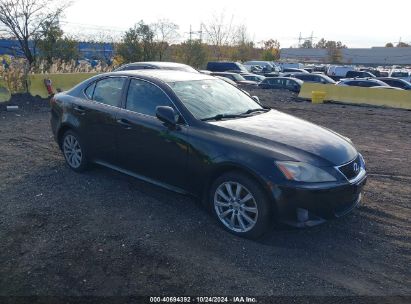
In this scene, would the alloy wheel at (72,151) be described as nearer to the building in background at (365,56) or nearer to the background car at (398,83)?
the background car at (398,83)

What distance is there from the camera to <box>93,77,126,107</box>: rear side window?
493 centimetres

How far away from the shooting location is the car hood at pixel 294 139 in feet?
12.0

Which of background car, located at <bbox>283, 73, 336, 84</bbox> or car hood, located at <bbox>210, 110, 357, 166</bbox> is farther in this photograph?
background car, located at <bbox>283, 73, 336, 84</bbox>

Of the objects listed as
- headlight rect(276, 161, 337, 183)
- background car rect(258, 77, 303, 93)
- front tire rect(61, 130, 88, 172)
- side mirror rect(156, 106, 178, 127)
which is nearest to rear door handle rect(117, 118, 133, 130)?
side mirror rect(156, 106, 178, 127)

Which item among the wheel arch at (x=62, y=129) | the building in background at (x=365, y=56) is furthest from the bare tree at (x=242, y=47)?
the wheel arch at (x=62, y=129)

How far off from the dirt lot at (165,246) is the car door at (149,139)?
1.45 ft

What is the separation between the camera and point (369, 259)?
3.52 m

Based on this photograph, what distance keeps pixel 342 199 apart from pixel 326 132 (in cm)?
103

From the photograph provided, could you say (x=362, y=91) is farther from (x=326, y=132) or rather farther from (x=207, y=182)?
(x=207, y=182)

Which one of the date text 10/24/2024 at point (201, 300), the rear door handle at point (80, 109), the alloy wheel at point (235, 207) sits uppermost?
the rear door handle at point (80, 109)

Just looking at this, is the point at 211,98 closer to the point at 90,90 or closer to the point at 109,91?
the point at 109,91

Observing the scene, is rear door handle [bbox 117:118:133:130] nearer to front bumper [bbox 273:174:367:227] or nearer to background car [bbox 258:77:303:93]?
front bumper [bbox 273:174:367:227]

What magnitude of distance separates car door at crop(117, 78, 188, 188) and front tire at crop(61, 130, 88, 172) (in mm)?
932

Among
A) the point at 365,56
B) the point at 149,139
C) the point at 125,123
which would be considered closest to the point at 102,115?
the point at 125,123
